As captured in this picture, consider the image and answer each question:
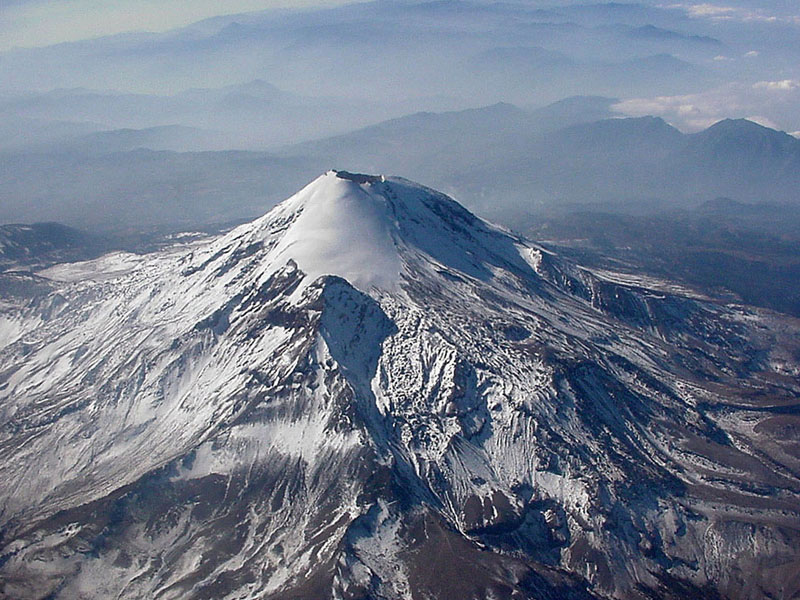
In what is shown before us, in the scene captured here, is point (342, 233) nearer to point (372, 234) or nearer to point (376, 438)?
point (372, 234)

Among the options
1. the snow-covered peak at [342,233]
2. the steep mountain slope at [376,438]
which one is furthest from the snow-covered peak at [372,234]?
the steep mountain slope at [376,438]

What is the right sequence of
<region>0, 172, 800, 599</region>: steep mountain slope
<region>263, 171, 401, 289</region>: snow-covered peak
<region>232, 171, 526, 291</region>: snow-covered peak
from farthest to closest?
<region>232, 171, 526, 291</region>: snow-covered peak → <region>263, 171, 401, 289</region>: snow-covered peak → <region>0, 172, 800, 599</region>: steep mountain slope

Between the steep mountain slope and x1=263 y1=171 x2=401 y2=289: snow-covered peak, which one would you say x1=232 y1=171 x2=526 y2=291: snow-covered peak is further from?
the steep mountain slope

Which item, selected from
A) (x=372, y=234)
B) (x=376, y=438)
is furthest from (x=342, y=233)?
(x=376, y=438)

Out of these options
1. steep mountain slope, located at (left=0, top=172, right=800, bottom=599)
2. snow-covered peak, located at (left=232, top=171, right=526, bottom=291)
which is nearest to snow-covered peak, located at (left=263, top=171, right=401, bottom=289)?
snow-covered peak, located at (left=232, top=171, right=526, bottom=291)

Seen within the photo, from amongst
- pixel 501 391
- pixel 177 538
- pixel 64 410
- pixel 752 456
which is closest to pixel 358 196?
pixel 501 391

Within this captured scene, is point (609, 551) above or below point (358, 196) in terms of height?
below

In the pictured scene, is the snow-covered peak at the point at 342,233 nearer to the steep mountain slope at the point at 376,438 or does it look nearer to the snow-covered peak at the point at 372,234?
the snow-covered peak at the point at 372,234

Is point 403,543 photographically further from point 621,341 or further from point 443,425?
point 621,341
